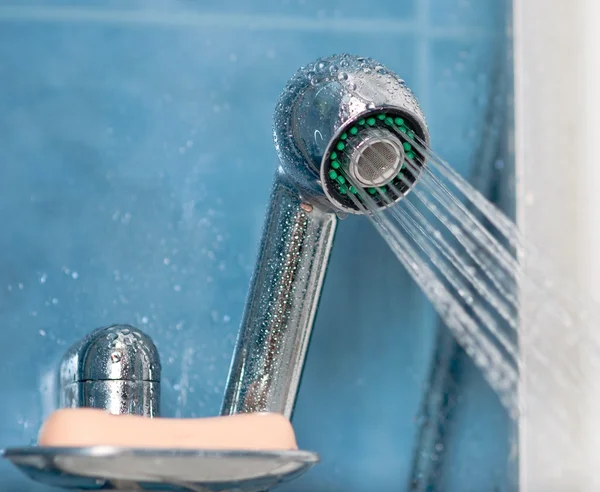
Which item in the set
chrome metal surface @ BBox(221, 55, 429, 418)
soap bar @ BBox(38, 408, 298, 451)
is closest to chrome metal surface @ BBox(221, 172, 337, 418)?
chrome metal surface @ BBox(221, 55, 429, 418)

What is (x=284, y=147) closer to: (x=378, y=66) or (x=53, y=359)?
(x=378, y=66)

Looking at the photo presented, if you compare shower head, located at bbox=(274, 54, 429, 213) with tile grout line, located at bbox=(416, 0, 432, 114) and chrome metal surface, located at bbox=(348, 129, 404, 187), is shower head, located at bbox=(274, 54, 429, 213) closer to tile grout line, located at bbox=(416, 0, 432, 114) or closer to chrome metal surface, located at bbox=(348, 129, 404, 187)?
chrome metal surface, located at bbox=(348, 129, 404, 187)

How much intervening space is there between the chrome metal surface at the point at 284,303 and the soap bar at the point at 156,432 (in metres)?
0.13

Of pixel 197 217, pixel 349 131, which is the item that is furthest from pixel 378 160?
pixel 197 217

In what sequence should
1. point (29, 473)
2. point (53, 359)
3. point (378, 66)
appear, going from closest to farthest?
point (29, 473), point (378, 66), point (53, 359)

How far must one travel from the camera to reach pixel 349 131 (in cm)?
57

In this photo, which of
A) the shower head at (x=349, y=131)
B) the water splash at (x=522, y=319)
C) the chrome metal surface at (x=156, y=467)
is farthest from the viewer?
the water splash at (x=522, y=319)

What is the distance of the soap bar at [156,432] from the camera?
473 millimetres

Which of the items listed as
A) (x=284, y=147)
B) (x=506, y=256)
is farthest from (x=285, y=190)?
(x=506, y=256)

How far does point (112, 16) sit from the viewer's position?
744mm

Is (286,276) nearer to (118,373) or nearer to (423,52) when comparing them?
(118,373)

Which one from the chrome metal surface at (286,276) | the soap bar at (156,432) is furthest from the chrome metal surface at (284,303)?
the soap bar at (156,432)

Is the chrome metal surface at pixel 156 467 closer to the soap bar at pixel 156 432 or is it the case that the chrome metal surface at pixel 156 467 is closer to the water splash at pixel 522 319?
the soap bar at pixel 156 432

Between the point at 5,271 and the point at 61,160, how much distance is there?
10cm
